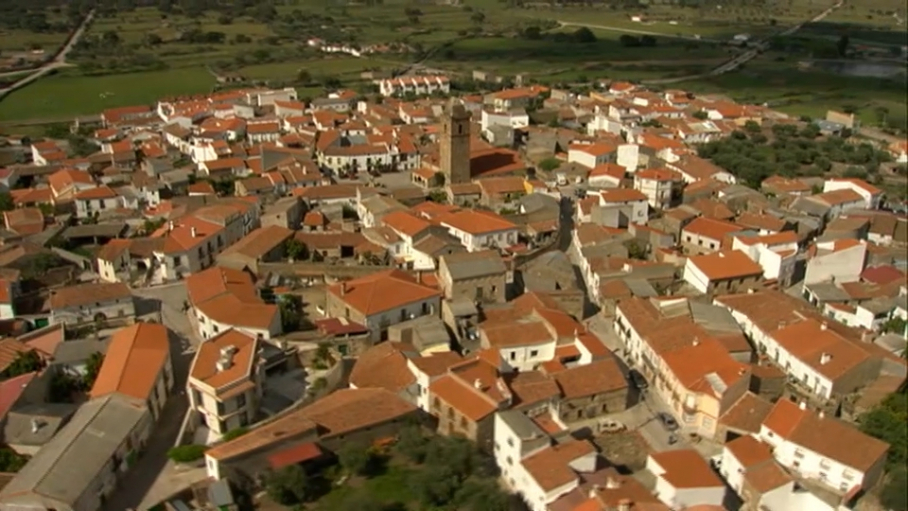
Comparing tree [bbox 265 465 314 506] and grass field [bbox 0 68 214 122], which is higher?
grass field [bbox 0 68 214 122]

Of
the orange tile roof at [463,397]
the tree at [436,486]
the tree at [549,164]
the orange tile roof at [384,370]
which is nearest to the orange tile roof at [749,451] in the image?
the orange tile roof at [463,397]

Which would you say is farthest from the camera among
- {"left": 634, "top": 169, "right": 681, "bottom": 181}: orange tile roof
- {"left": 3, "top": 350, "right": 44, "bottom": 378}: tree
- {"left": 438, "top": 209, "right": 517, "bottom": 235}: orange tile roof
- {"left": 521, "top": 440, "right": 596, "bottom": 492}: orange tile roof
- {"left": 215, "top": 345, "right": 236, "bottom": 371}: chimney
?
{"left": 634, "top": 169, "right": 681, "bottom": 181}: orange tile roof

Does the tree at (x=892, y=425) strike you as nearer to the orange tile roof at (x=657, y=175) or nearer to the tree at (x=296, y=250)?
the orange tile roof at (x=657, y=175)

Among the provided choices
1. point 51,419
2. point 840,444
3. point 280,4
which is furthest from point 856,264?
point 280,4

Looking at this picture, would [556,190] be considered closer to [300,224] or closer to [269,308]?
[300,224]

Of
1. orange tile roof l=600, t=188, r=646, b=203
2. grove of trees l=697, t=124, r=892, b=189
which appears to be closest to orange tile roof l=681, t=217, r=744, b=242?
orange tile roof l=600, t=188, r=646, b=203

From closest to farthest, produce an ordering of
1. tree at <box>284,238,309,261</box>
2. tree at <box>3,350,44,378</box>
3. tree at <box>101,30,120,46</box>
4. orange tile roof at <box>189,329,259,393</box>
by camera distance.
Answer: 1. orange tile roof at <box>189,329,259,393</box>
2. tree at <box>3,350,44,378</box>
3. tree at <box>284,238,309,261</box>
4. tree at <box>101,30,120,46</box>

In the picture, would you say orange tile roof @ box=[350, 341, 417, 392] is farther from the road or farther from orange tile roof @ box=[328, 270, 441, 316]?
the road
